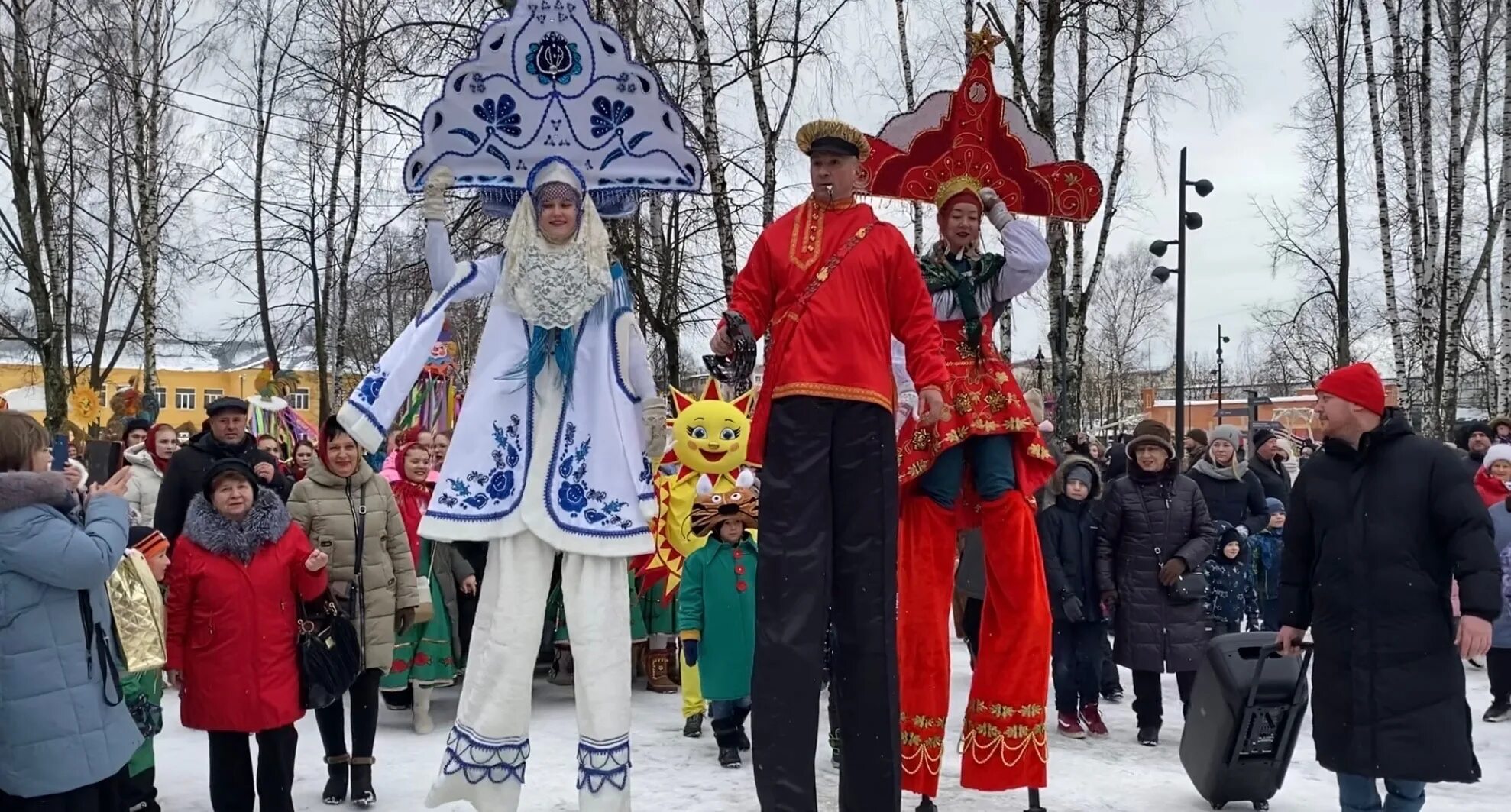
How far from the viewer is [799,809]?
3.73 metres

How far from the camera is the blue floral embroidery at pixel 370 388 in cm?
397

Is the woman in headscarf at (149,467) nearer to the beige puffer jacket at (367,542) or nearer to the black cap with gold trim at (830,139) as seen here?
the beige puffer jacket at (367,542)

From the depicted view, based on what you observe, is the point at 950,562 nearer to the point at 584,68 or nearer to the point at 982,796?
the point at 982,796

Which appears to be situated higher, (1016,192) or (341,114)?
(341,114)

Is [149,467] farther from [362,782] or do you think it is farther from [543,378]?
[543,378]

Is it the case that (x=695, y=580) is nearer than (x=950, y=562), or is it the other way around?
(x=950, y=562)

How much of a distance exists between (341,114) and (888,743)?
55.2 ft

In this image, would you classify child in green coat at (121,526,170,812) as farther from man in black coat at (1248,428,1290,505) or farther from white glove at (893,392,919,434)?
man in black coat at (1248,428,1290,505)

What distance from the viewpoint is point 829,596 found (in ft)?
12.7

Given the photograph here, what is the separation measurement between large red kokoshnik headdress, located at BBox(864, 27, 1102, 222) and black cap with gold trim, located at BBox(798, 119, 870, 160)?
0.57 meters

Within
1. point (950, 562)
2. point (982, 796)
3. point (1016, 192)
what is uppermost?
point (1016, 192)

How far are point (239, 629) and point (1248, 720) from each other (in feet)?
12.9

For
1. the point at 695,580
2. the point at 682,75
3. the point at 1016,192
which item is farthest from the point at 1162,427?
the point at 682,75

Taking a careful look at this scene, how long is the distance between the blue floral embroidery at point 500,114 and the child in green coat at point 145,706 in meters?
2.10
